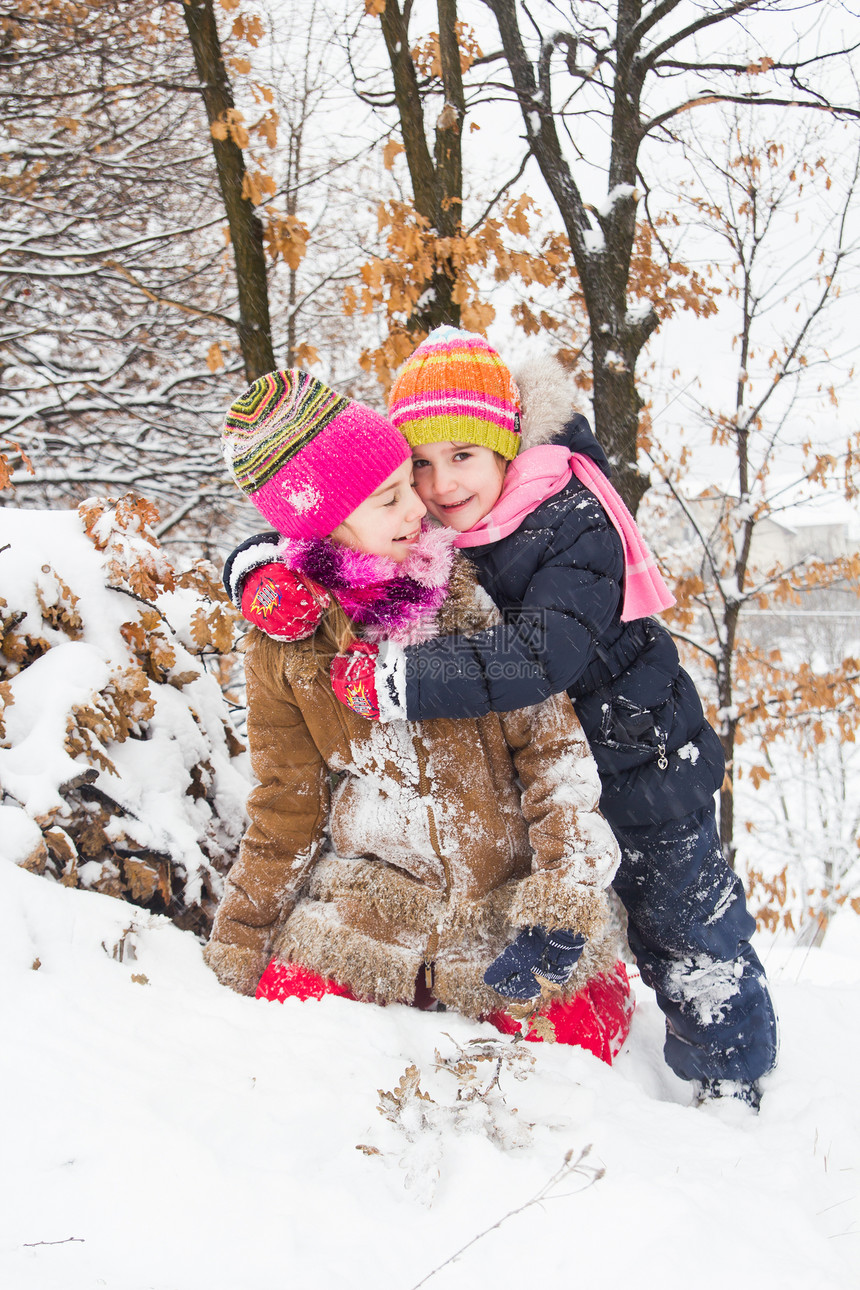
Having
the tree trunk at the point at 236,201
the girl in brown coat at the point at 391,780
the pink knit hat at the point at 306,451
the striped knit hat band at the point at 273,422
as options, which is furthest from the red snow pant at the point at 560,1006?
the tree trunk at the point at 236,201

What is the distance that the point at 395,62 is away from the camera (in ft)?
12.6

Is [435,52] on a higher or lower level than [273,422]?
higher

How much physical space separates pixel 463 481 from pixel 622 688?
0.71m

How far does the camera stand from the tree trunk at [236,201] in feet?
12.5

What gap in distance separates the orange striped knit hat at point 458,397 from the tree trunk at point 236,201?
233 cm

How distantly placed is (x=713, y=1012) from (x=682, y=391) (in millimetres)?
5761

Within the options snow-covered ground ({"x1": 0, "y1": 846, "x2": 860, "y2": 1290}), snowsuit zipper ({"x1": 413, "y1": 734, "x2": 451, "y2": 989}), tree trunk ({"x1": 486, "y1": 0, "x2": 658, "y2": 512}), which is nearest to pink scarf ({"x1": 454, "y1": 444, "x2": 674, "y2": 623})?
snowsuit zipper ({"x1": 413, "y1": 734, "x2": 451, "y2": 989})

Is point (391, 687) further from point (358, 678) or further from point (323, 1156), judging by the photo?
point (323, 1156)

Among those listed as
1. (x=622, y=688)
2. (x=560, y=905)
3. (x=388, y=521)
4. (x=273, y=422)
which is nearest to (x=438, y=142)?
(x=273, y=422)

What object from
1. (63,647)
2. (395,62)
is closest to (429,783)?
(63,647)

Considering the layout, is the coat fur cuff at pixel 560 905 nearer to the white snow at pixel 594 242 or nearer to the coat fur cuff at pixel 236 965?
the coat fur cuff at pixel 236 965

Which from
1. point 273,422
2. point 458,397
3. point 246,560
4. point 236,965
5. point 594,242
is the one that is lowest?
point 236,965

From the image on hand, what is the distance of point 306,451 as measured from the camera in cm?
181

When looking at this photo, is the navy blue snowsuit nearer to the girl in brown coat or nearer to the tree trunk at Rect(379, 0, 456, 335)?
the girl in brown coat
